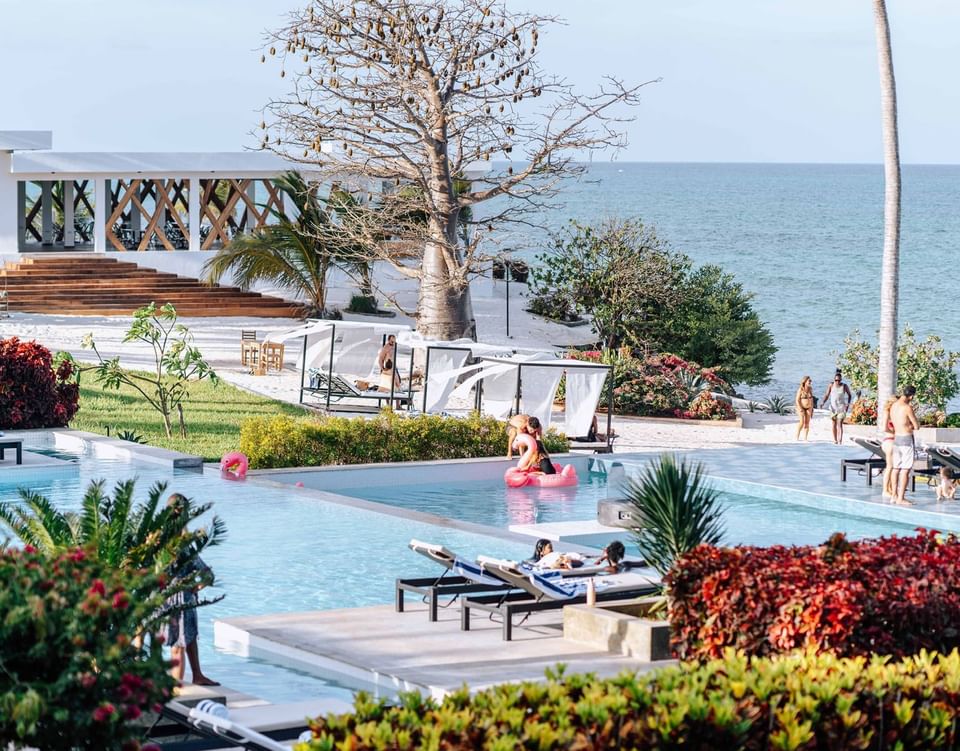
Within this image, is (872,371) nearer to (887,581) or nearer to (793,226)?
(887,581)

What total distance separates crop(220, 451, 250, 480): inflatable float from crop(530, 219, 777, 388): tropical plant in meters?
16.2

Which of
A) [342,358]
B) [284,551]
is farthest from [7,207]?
[284,551]

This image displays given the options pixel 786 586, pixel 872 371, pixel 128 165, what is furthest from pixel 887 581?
pixel 128 165

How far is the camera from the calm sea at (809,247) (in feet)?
260

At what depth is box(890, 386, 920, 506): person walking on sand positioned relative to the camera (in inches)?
655

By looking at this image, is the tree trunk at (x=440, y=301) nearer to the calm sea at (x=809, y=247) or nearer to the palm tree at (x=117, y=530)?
the calm sea at (x=809, y=247)

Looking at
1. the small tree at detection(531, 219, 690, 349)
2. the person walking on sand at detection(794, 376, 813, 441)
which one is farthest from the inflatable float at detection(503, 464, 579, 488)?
the small tree at detection(531, 219, 690, 349)

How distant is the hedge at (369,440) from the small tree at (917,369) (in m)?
8.76

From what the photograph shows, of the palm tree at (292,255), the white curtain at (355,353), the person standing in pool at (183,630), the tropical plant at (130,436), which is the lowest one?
the person standing in pool at (183,630)

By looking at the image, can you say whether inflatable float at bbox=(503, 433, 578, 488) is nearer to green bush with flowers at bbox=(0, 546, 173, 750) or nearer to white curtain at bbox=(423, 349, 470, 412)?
white curtain at bbox=(423, 349, 470, 412)

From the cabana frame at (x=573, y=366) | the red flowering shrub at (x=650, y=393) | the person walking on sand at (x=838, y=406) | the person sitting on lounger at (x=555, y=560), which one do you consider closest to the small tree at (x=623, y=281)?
the red flowering shrub at (x=650, y=393)

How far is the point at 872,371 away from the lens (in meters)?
27.4

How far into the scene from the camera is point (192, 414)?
899 inches

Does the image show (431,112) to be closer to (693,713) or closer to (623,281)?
(623,281)
